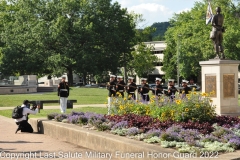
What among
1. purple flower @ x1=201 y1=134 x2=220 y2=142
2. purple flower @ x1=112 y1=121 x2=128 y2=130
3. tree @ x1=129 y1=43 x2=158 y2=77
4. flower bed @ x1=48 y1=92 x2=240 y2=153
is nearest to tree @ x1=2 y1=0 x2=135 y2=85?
tree @ x1=129 y1=43 x2=158 y2=77

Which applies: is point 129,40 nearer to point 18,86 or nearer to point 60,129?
point 18,86

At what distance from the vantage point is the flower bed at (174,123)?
8789 millimetres

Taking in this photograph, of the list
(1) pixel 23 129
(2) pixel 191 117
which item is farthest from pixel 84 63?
(2) pixel 191 117

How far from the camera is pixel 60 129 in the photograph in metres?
12.8

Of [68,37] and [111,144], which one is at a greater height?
[68,37]

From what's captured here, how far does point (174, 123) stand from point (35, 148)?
11.8 ft

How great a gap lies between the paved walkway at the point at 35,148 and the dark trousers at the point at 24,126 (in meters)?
0.18

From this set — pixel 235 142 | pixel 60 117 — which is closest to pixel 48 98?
pixel 60 117

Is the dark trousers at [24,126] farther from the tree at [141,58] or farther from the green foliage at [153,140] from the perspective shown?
the tree at [141,58]

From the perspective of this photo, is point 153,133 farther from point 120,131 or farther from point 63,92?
point 63,92

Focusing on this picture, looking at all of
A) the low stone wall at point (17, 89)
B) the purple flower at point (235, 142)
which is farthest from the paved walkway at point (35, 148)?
the low stone wall at point (17, 89)

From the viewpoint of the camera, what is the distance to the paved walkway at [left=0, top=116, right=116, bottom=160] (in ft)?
32.6

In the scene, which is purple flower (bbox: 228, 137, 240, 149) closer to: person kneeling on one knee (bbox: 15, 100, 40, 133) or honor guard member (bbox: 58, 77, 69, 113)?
person kneeling on one knee (bbox: 15, 100, 40, 133)

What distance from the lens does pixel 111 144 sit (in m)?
9.88
